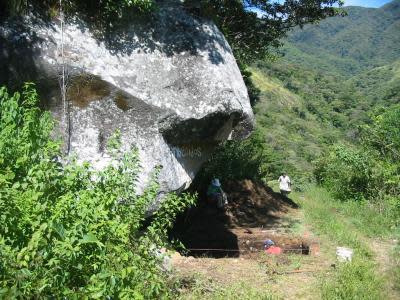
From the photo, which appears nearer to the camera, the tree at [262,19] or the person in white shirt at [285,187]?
the tree at [262,19]

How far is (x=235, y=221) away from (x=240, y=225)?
18.2 inches

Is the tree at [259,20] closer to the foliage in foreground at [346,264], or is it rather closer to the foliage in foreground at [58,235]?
the foliage in foreground at [346,264]

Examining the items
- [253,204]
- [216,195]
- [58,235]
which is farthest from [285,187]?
[58,235]

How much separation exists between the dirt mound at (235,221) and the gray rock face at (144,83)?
2.86m

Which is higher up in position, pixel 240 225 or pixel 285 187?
pixel 240 225

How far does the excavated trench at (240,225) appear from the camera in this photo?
10.2 metres

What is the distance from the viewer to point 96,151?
6.77m

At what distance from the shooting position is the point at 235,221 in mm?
13805

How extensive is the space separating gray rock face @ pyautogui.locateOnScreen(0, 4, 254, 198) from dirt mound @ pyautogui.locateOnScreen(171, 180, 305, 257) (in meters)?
2.86

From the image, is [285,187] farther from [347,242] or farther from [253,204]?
[347,242]

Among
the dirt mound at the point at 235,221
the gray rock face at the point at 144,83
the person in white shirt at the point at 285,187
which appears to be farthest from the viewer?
the person in white shirt at the point at 285,187

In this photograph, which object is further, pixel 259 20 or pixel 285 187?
pixel 285 187

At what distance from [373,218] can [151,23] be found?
9320 millimetres

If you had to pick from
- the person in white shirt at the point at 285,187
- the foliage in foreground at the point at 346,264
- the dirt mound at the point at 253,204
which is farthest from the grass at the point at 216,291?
the person in white shirt at the point at 285,187
